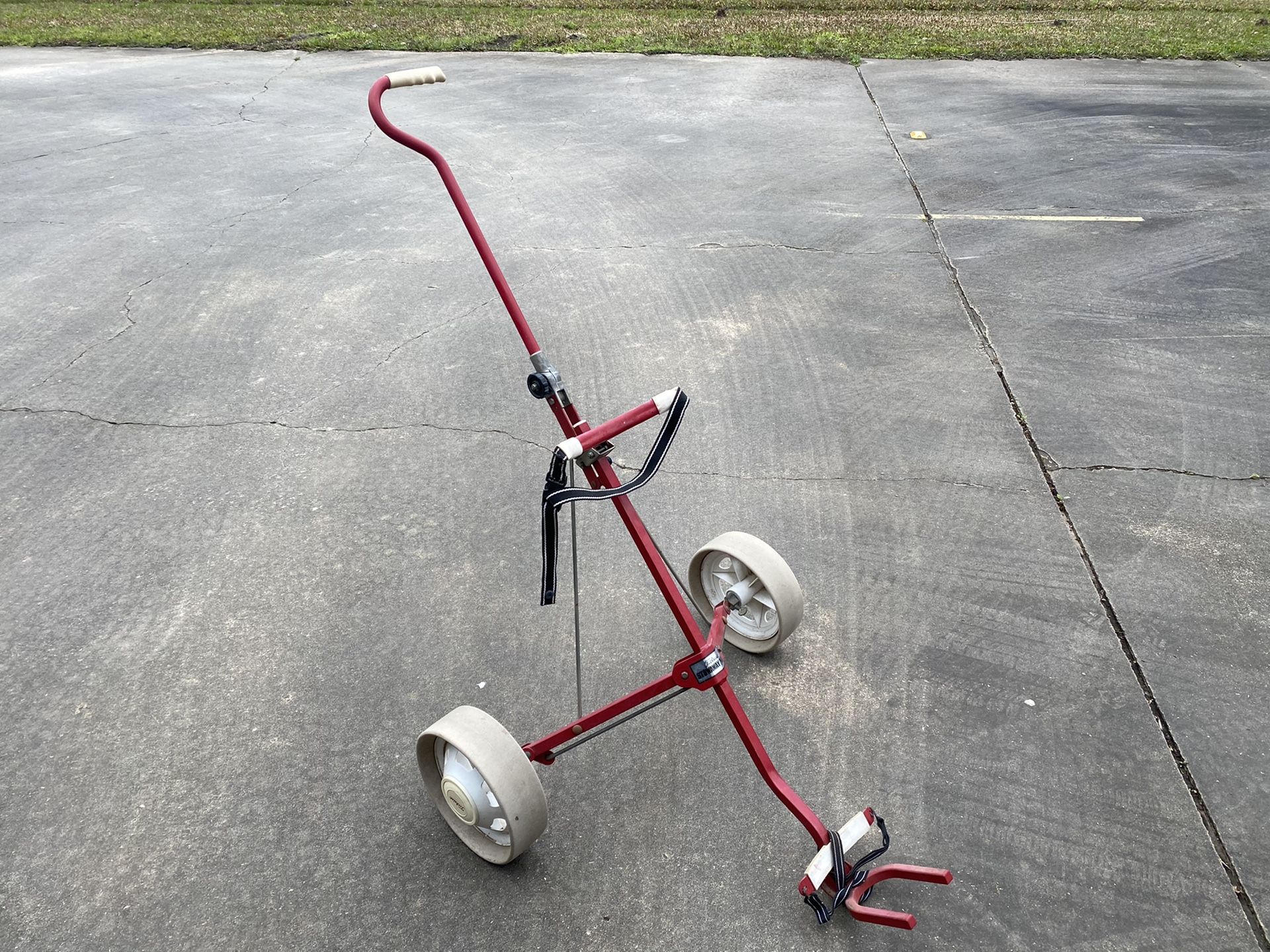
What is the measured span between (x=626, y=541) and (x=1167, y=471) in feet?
9.54

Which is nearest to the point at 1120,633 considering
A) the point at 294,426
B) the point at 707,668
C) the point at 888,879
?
the point at 888,879

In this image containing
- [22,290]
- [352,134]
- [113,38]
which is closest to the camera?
[22,290]

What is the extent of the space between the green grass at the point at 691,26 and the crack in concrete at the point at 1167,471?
9.23 meters

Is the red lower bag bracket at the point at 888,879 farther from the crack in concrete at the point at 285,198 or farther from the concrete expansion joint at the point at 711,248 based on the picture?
the crack in concrete at the point at 285,198

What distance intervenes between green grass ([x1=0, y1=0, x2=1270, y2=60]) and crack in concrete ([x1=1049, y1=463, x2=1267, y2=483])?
9226 millimetres

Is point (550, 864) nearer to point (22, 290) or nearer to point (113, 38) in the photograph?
point (22, 290)

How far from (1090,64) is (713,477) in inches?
406

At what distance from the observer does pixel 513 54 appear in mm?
12727

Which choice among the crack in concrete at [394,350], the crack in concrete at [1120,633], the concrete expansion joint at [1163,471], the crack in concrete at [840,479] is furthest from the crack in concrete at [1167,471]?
the crack in concrete at [394,350]

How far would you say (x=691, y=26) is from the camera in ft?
45.3

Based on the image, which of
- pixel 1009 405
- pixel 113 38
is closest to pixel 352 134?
pixel 113 38

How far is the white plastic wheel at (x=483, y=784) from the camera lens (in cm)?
292

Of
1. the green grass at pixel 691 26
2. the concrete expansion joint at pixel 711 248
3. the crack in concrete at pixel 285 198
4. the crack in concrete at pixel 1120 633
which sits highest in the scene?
the green grass at pixel 691 26

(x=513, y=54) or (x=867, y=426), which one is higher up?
(x=513, y=54)
